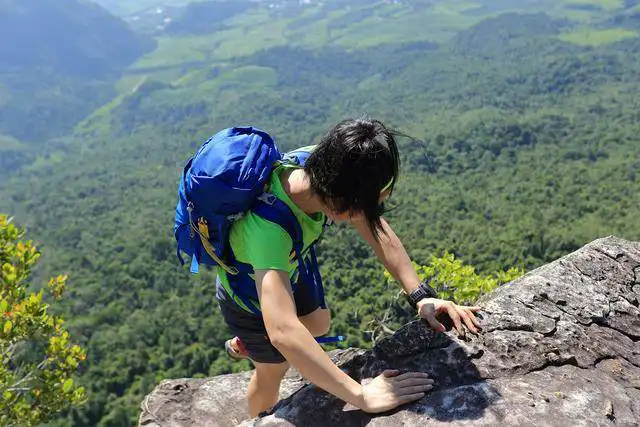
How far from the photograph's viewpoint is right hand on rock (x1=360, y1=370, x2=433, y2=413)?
3006mm

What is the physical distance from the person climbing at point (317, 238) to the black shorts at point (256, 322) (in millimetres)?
134

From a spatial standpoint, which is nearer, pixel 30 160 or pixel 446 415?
pixel 446 415

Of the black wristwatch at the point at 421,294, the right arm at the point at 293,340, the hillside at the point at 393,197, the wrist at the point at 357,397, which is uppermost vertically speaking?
the right arm at the point at 293,340

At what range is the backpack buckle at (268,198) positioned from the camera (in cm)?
298

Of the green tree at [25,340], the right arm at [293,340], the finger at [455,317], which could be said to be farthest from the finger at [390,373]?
the green tree at [25,340]

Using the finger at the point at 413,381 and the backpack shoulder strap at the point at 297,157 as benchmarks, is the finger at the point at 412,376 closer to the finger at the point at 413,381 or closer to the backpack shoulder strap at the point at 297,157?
the finger at the point at 413,381

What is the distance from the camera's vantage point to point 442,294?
→ 830cm

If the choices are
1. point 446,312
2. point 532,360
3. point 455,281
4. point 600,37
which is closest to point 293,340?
point 446,312

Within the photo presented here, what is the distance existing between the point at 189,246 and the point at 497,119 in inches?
4708

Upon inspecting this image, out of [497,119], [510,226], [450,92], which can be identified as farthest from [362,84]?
[510,226]

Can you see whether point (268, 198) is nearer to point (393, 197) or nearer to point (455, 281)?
point (455, 281)

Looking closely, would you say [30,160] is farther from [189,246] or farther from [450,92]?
[189,246]

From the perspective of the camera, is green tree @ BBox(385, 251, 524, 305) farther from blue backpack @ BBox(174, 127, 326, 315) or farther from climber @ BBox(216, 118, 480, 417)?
blue backpack @ BBox(174, 127, 326, 315)

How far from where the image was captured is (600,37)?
7426 inches
